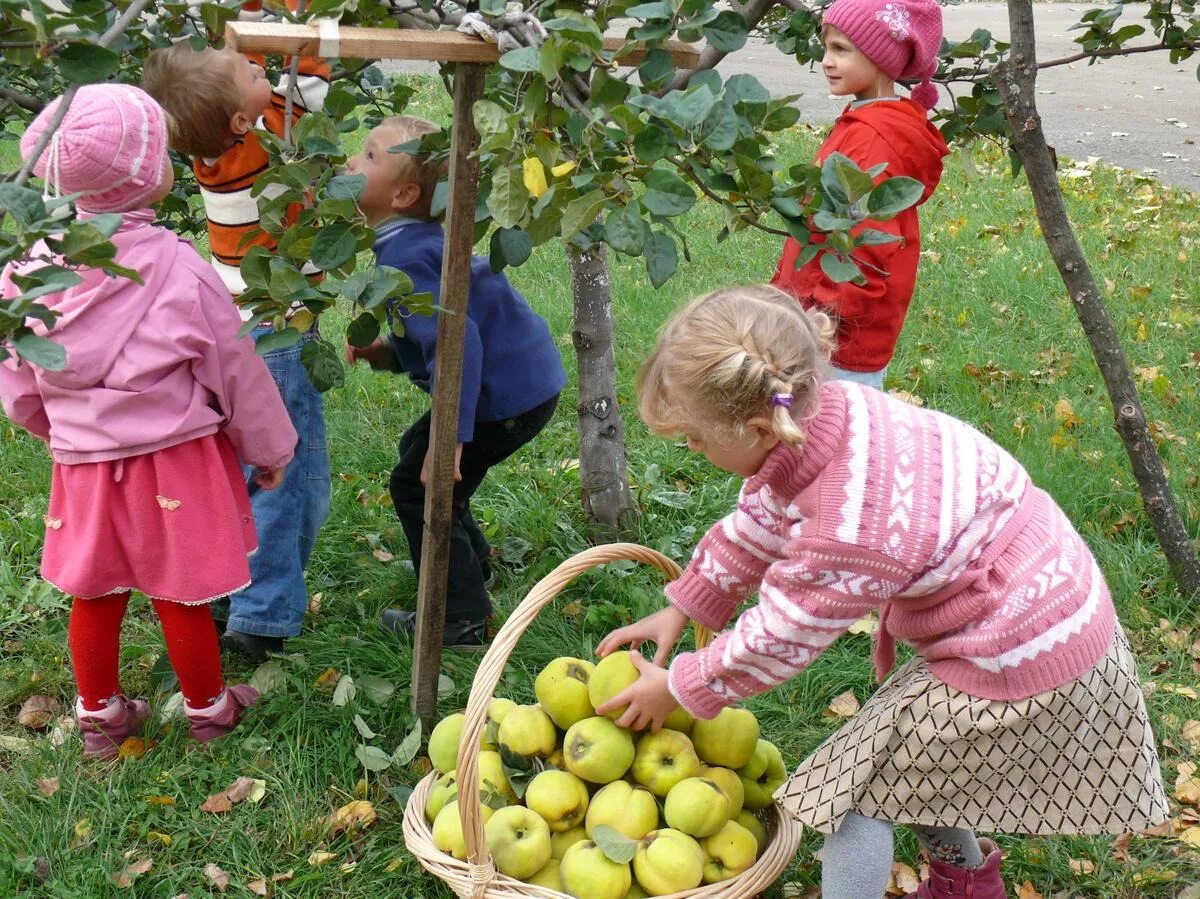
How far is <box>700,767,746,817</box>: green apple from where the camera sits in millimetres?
2086

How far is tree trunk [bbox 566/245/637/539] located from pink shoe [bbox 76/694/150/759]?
1.40 meters

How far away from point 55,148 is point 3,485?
207 cm

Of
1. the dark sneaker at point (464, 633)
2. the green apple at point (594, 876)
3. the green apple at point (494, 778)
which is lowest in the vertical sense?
the dark sneaker at point (464, 633)

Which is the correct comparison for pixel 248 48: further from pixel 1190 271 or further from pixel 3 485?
pixel 1190 271

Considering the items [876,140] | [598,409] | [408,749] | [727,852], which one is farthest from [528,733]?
[876,140]

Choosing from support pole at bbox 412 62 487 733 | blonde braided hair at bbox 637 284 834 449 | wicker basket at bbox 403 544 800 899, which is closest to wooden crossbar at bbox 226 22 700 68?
support pole at bbox 412 62 487 733

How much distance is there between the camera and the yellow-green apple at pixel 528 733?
2166 millimetres

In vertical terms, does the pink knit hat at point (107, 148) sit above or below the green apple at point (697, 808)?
above

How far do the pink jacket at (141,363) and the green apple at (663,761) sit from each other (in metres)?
1.07

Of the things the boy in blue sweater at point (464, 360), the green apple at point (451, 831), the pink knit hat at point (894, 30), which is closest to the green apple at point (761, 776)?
the green apple at point (451, 831)

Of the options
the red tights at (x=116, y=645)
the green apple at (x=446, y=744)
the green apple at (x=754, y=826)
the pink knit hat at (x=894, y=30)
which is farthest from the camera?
the pink knit hat at (x=894, y=30)

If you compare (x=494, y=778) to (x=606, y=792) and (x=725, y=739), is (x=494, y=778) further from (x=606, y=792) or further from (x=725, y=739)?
(x=725, y=739)

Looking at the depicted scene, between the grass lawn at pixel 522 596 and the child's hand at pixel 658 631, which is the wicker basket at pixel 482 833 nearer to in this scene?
the child's hand at pixel 658 631

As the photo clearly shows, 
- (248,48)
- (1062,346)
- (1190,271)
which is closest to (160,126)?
(248,48)
